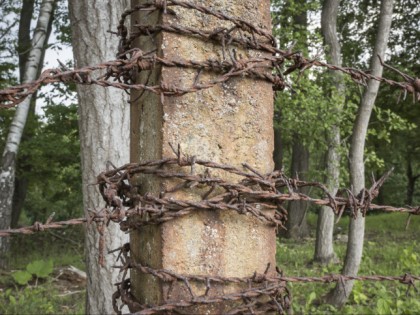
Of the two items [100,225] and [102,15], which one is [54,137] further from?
[100,225]

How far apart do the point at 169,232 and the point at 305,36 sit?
8344mm

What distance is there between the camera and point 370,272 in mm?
8219

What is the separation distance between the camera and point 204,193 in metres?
1.43

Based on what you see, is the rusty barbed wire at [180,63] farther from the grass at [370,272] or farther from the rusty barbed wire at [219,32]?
the grass at [370,272]

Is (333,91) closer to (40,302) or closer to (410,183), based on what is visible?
(40,302)

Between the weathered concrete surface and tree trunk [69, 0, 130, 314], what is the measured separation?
115 inches

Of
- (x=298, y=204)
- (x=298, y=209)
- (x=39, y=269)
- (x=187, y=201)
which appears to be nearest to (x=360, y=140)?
(x=187, y=201)

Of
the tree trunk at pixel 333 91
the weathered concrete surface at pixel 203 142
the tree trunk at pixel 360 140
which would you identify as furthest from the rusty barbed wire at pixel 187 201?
the tree trunk at pixel 333 91

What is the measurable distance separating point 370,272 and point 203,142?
7.56 meters

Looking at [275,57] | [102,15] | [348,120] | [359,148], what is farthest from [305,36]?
[275,57]

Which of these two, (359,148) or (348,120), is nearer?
(359,148)

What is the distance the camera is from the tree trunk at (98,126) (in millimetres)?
4355

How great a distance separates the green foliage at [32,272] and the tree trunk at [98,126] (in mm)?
3917

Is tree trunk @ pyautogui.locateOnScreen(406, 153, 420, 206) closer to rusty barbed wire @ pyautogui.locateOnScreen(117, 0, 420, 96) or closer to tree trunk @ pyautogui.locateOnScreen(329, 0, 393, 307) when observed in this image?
tree trunk @ pyautogui.locateOnScreen(329, 0, 393, 307)
